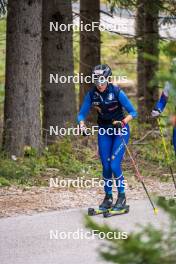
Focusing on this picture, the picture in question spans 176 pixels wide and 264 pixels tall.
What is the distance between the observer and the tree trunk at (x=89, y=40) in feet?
60.8

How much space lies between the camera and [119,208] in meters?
10.9

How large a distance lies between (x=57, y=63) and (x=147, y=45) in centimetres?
274

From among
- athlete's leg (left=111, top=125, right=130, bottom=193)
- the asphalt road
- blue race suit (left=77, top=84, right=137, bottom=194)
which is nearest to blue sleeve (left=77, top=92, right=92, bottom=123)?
blue race suit (left=77, top=84, right=137, bottom=194)

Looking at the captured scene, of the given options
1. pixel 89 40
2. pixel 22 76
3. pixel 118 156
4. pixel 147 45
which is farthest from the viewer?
pixel 89 40

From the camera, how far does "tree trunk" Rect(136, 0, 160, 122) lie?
707 inches

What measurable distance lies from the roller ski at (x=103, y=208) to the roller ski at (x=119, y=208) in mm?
74

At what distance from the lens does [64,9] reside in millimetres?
16547

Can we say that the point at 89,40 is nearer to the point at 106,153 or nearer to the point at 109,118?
the point at 106,153

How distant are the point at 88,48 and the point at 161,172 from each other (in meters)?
5.29

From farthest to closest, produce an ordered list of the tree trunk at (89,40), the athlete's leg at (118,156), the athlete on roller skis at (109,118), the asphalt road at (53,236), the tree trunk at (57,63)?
the tree trunk at (89,40) → the tree trunk at (57,63) → the athlete's leg at (118,156) → the athlete on roller skis at (109,118) → the asphalt road at (53,236)

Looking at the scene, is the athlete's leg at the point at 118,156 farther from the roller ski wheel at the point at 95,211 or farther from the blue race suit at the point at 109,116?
the roller ski wheel at the point at 95,211

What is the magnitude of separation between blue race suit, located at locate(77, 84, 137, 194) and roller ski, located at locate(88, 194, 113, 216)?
0.35ft

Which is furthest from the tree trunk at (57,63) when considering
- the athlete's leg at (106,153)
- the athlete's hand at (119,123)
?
the athlete's hand at (119,123)

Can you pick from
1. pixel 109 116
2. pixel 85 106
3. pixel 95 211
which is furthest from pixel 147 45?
pixel 95 211
